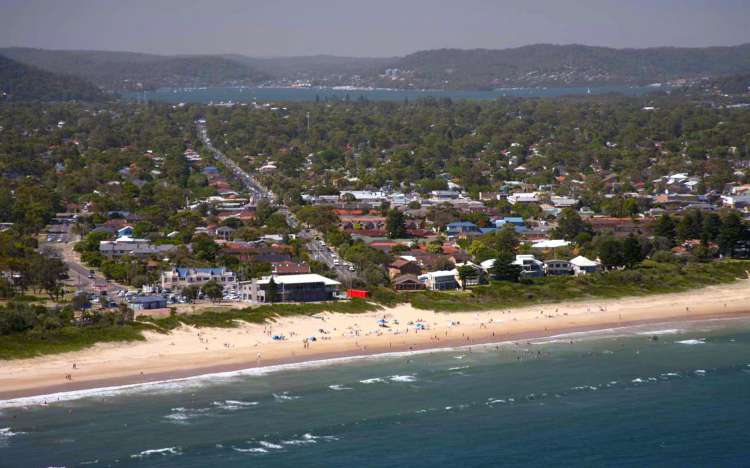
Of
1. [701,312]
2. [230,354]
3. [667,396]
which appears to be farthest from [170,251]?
[667,396]

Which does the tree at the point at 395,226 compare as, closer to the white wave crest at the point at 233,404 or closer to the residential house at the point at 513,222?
A: the residential house at the point at 513,222

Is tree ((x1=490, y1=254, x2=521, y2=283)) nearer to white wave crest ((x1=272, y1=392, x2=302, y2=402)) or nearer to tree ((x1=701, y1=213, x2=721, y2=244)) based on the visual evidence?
tree ((x1=701, y1=213, x2=721, y2=244))

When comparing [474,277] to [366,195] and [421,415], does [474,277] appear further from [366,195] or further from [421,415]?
[366,195]

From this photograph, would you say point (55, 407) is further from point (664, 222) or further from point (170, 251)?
point (664, 222)

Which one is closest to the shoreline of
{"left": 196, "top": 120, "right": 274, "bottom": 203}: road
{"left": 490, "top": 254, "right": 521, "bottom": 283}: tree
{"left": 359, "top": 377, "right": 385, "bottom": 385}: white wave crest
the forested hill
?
{"left": 359, "top": 377, "right": 385, "bottom": 385}: white wave crest

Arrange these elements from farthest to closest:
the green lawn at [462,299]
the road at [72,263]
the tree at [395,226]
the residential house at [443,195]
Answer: the residential house at [443,195], the tree at [395,226], the road at [72,263], the green lawn at [462,299]

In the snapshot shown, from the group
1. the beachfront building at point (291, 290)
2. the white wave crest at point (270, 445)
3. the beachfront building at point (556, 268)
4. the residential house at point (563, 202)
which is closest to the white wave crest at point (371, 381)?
the white wave crest at point (270, 445)
